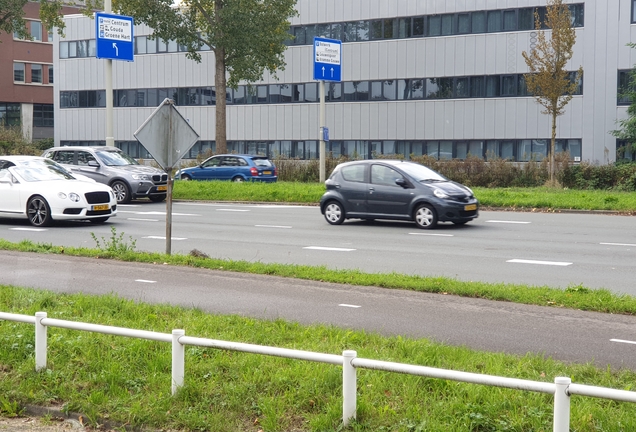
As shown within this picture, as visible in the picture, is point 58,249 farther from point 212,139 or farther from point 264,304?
point 212,139

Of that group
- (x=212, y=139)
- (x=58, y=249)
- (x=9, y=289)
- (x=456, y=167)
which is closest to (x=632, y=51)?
(x=456, y=167)

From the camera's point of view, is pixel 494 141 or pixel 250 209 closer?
pixel 250 209

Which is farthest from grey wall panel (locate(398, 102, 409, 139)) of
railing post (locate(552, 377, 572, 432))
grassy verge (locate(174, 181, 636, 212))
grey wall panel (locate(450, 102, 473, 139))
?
railing post (locate(552, 377, 572, 432))

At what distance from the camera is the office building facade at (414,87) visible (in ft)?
141

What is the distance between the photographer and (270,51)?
4312 centimetres

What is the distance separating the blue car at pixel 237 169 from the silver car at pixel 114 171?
24.1ft

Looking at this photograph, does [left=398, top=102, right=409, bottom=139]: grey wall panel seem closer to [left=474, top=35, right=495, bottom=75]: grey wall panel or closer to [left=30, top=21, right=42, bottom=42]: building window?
[left=474, top=35, right=495, bottom=75]: grey wall panel

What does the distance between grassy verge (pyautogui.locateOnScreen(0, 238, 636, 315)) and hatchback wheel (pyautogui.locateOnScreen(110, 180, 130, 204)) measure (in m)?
13.6

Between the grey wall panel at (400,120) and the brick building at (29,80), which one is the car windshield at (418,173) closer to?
the grey wall panel at (400,120)

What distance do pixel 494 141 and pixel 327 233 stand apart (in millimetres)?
28970

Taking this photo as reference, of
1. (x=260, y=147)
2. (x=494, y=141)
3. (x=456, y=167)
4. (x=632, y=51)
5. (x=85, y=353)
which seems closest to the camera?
(x=85, y=353)

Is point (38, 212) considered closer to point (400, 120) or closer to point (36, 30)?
point (400, 120)

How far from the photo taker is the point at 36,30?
7650 centimetres

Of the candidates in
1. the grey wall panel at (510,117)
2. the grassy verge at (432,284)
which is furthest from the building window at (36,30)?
the grassy verge at (432,284)
